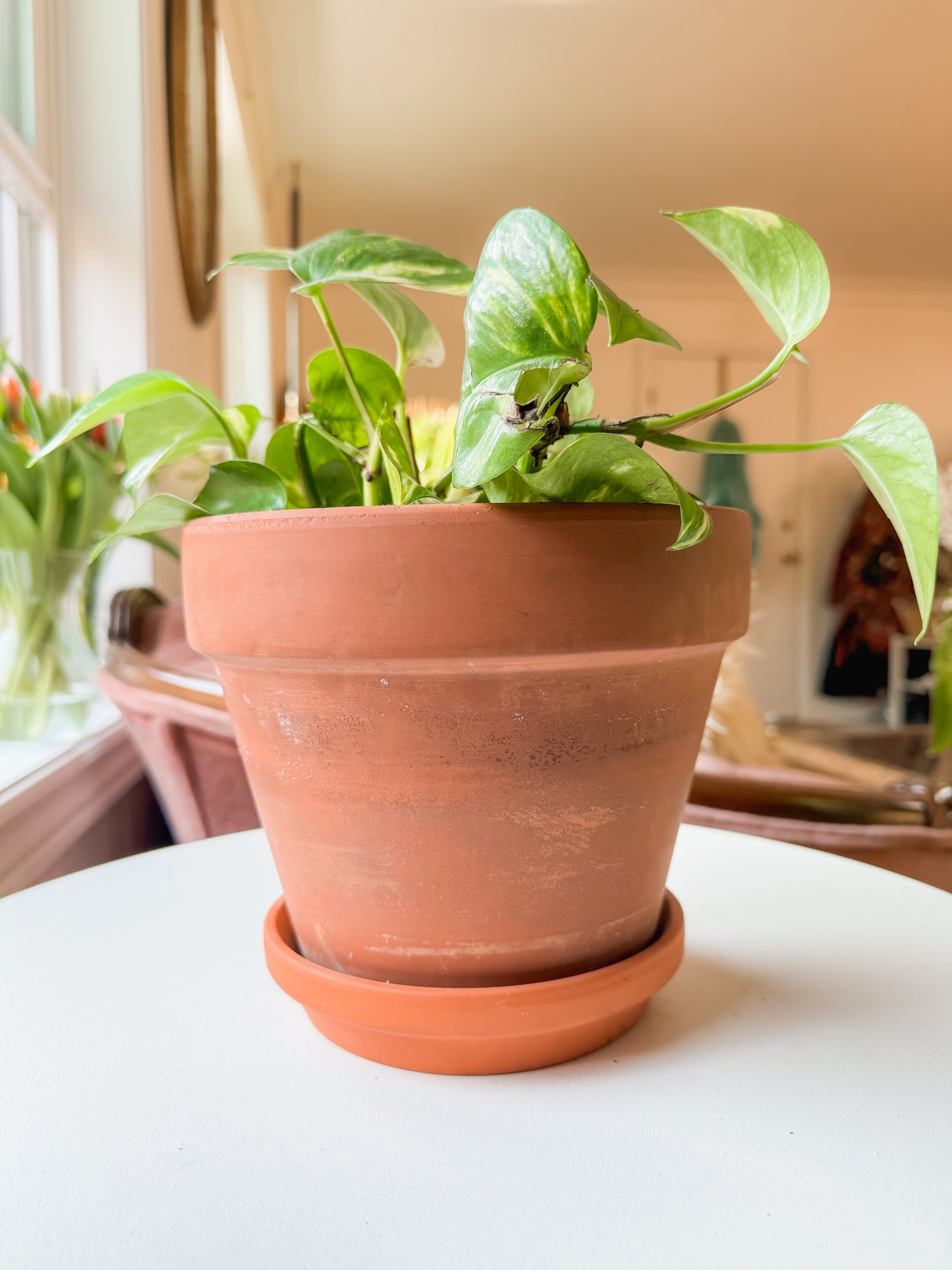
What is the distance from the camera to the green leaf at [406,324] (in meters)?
0.35

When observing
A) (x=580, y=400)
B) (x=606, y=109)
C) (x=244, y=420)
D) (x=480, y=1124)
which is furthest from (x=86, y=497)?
(x=606, y=109)

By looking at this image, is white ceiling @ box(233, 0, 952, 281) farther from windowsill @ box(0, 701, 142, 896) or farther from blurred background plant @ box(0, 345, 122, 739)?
windowsill @ box(0, 701, 142, 896)

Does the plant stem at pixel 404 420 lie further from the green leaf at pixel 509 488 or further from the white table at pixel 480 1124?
the white table at pixel 480 1124

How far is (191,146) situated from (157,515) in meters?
1.63

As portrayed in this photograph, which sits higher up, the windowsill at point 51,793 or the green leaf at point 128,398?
the green leaf at point 128,398

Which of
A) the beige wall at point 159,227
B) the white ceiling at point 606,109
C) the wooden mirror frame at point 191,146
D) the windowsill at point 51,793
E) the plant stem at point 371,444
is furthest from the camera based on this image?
the white ceiling at point 606,109

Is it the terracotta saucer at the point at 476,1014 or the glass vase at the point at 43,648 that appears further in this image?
the glass vase at the point at 43,648

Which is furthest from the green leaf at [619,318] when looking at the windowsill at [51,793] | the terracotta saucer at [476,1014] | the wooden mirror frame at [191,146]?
the wooden mirror frame at [191,146]

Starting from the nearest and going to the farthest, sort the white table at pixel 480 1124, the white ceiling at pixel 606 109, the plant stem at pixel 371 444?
1. the white table at pixel 480 1124
2. the plant stem at pixel 371 444
3. the white ceiling at pixel 606 109

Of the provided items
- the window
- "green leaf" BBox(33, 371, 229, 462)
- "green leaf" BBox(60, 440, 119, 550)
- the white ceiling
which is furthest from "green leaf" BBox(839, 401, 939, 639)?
the white ceiling

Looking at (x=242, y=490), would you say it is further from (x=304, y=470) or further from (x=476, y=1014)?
(x=476, y=1014)

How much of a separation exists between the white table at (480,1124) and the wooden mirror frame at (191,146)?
1.45 metres

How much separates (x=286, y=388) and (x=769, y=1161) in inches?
134

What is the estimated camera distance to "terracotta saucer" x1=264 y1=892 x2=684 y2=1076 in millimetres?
299
